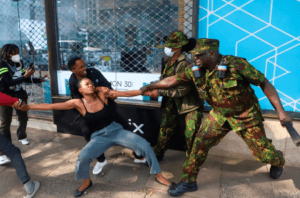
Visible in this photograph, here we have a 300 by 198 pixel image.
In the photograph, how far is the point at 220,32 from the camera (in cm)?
379

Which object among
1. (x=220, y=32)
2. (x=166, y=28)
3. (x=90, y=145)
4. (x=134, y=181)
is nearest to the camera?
(x=90, y=145)

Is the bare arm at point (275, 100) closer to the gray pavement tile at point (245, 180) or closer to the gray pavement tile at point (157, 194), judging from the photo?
the gray pavement tile at point (245, 180)

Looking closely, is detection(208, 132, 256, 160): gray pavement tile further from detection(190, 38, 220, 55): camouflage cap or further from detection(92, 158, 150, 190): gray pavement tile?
detection(190, 38, 220, 55): camouflage cap

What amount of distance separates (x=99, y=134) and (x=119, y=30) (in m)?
2.22

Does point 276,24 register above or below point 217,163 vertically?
above

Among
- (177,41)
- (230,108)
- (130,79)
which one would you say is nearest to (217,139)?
(230,108)

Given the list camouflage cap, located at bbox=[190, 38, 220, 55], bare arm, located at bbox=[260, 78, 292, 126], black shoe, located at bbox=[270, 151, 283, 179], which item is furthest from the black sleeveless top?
black shoe, located at bbox=[270, 151, 283, 179]

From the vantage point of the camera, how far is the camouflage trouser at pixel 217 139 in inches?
106

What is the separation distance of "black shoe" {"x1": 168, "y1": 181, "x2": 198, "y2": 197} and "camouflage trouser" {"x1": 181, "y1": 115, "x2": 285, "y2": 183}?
6 cm

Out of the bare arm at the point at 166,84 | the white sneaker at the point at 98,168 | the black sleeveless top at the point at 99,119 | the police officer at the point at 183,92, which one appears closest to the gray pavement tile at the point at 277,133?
the police officer at the point at 183,92

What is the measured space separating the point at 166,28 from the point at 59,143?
284 centimetres

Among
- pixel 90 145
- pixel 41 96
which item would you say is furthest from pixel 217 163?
pixel 41 96

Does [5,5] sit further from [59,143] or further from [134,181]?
[134,181]

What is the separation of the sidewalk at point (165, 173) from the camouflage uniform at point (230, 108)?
0.41 metres
